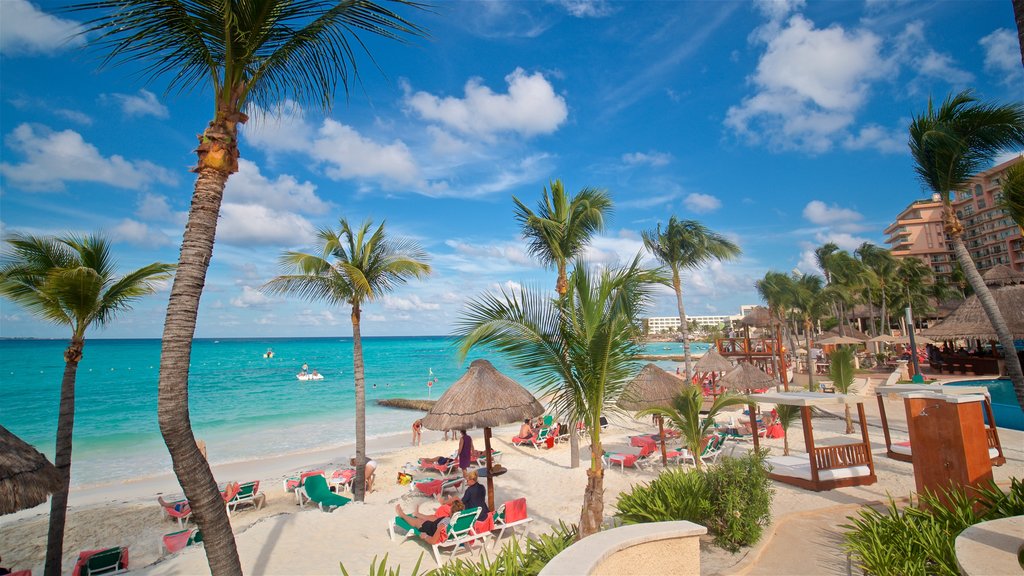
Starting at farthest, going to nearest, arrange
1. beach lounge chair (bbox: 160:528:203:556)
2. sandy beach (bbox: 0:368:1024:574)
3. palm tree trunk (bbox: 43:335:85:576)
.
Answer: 1. beach lounge chair (bbox: 160:528:203:556)
2. palm tree trunk (bbox: 43:335:85:576)
3. sandy beach (bbox: 0:368:1024:574)

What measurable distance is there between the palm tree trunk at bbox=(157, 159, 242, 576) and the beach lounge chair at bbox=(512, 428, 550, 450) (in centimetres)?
1225

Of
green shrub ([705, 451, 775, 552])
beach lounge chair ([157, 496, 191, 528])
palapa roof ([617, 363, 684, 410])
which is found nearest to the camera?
green shrub ([705, 451, 775, 552])

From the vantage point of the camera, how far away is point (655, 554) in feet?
11.7

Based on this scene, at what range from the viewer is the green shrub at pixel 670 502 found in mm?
5340

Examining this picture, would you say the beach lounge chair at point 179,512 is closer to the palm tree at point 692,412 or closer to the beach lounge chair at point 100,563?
the beach lounge chair at point 100,563

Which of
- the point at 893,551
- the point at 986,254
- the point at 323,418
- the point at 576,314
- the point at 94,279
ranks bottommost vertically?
the point at 323,418

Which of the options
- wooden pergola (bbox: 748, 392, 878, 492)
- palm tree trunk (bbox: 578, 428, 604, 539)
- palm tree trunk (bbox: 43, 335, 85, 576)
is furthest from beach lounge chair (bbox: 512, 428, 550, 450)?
palm tree trunk (bbox: 43, 335, 85, 576)

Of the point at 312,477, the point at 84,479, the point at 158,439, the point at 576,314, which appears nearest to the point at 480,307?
the point at 576,314

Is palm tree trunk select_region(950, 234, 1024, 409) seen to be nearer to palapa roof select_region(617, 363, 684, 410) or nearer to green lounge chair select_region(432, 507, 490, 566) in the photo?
palapa roof select_region(617, 363, 684, 410)

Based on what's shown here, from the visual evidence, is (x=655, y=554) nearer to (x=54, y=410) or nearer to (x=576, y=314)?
(x=576, y=314)

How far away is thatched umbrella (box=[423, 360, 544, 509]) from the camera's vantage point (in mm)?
7605

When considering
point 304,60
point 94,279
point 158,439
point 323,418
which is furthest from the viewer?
point 323,418

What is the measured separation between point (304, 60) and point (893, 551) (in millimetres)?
7242

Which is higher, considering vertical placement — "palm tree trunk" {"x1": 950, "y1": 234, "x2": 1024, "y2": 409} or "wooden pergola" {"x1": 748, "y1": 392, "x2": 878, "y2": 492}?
"palm tree trunk" {"x1": 950, "y1": 234, "x2": 1024, "y2": 409}
